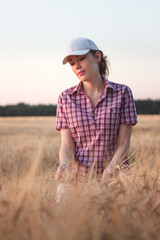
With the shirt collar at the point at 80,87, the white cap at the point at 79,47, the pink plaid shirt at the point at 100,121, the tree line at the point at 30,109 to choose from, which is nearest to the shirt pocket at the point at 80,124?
the pink plaid shirt at the point at 100,121

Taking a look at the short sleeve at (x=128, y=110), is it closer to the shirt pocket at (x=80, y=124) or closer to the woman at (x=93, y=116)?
the woman at (x=93, y=116)

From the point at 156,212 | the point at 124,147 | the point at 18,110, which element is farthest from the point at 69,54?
the point at 18,110

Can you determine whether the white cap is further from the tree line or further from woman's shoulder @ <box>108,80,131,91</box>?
the tree line

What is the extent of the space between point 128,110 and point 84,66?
32cm

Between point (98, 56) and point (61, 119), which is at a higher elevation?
point (98, 56)

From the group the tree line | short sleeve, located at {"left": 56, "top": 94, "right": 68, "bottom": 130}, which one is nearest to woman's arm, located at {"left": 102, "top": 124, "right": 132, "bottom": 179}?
short sleeve, located at {"left": 56, "top": 94, "right": 68, "bottom": 130}

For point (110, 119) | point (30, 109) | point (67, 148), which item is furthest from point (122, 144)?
point (30, 109)

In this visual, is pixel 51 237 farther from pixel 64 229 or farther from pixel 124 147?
pixel 124 147

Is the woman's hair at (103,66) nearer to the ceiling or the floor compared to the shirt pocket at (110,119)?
nearer to the ceiling

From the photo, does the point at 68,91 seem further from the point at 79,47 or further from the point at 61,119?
the point at 79,47

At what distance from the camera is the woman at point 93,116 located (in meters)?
Result: 1.69

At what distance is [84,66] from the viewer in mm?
1681

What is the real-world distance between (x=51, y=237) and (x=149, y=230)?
0.20m

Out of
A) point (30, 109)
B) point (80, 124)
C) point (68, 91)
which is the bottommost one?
point (30, 109)
